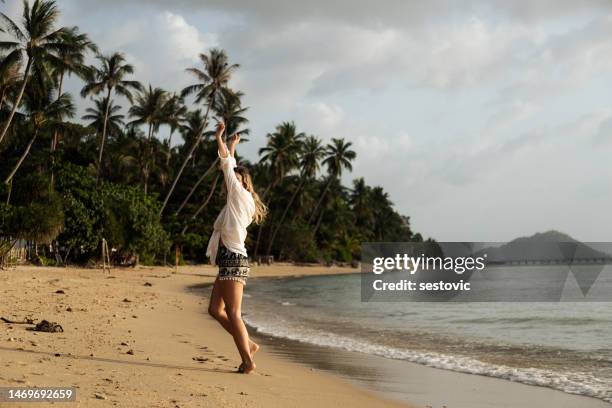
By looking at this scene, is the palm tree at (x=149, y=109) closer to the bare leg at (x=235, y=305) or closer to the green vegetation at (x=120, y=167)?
the green vegetation at (x=120, y=167)

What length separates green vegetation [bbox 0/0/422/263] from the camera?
25734mm

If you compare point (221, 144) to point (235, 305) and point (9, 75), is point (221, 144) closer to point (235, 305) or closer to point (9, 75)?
point (235, 305)

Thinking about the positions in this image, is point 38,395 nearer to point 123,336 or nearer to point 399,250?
point 123,336

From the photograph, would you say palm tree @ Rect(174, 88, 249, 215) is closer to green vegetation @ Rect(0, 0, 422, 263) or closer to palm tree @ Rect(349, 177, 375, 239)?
green vegetation @ Rect(0, 0, 422, 263)

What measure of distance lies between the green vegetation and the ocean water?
1452 cm

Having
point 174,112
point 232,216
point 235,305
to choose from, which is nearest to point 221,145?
point 232,216

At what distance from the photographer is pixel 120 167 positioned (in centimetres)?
3897

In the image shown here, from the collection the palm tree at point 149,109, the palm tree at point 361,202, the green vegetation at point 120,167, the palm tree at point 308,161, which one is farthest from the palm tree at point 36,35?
the palm tree at point 361,202

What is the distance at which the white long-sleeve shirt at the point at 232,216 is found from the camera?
15.9ft

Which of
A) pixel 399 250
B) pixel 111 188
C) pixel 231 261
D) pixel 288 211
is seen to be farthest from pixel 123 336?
pixel 399 250

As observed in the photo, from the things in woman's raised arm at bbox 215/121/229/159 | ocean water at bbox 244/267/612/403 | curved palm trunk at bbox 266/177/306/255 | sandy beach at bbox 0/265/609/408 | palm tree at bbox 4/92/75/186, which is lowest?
ocean water at bbox 244/267/612/403

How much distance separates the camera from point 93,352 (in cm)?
544

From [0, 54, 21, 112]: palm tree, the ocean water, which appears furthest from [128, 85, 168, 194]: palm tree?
the ocean water

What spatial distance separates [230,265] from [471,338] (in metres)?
7.33
